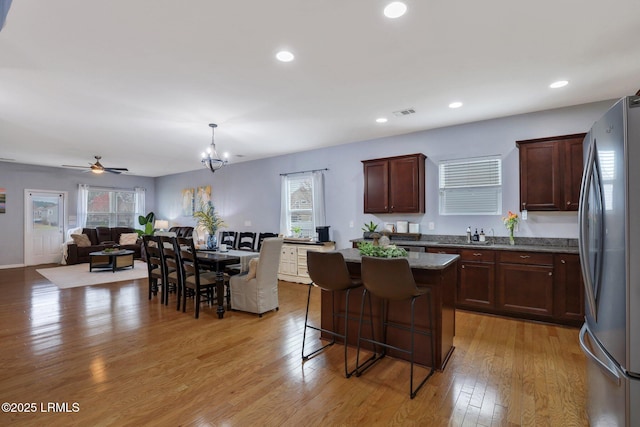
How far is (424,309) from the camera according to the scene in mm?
2617

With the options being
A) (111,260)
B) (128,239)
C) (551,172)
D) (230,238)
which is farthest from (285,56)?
(128,239)

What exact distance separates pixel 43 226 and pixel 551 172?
11.6 meters

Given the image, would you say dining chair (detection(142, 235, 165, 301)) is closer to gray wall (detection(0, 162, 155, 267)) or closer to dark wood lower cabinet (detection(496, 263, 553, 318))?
dark wood lower cabinet (detection(496, 263, 553, 318))

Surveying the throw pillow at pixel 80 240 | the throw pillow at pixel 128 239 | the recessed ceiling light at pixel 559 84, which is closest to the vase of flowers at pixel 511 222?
the recessed ceiling light at pixel 559 84

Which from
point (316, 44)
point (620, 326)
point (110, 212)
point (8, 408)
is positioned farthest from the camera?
point (110, 212)

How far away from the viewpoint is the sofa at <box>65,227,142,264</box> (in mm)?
8148

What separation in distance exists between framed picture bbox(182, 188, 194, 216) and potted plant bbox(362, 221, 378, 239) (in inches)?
239

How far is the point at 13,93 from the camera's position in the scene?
11.3ft

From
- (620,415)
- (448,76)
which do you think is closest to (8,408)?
(620,415)

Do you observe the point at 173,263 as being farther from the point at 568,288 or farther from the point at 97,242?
the point at 97,242

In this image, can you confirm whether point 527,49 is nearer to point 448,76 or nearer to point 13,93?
point 448,76

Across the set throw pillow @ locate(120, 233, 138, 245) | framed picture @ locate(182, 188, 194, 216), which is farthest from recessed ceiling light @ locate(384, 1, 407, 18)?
throw pillow @ locate(120, 233, 138, 245)

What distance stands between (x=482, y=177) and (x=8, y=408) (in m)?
5.53

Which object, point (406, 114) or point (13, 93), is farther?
point (406, 114)
